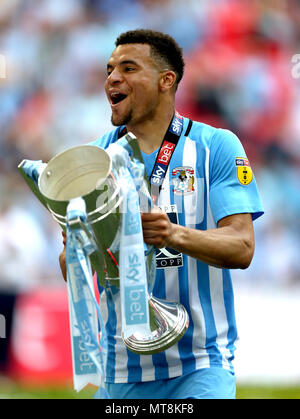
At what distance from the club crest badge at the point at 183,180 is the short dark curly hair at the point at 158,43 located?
23.0 inches

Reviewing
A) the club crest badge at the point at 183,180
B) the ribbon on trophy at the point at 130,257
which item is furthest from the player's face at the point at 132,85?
the ribbon on trophy at the point at 130,257

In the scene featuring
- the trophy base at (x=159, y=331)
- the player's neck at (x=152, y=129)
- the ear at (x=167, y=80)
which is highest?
the ear at (x=167, y=80)

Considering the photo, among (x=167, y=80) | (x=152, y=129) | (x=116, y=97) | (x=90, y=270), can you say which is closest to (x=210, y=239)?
(x=90, y=270)

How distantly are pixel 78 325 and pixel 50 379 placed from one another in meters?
3.61

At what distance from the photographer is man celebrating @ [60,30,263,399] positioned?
2398mm

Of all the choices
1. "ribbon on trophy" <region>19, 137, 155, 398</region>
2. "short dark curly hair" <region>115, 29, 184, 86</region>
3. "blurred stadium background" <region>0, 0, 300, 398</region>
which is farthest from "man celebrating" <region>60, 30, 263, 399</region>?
"blurred stadium background" <region>0, 0, 300, 398</region>

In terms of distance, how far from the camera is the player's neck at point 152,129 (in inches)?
108

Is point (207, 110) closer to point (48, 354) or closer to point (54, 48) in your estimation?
point (54, 48)

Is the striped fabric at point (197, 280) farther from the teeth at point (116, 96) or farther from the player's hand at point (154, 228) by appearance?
the player's hand at point (154, 228)

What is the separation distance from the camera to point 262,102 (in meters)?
6.66

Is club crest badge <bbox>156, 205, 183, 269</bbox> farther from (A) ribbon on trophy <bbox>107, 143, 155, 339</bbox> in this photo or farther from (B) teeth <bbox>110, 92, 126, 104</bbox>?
(B) teeth <bbox>110, 92, 126, 104</bbox>

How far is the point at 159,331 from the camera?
2.26 metres
